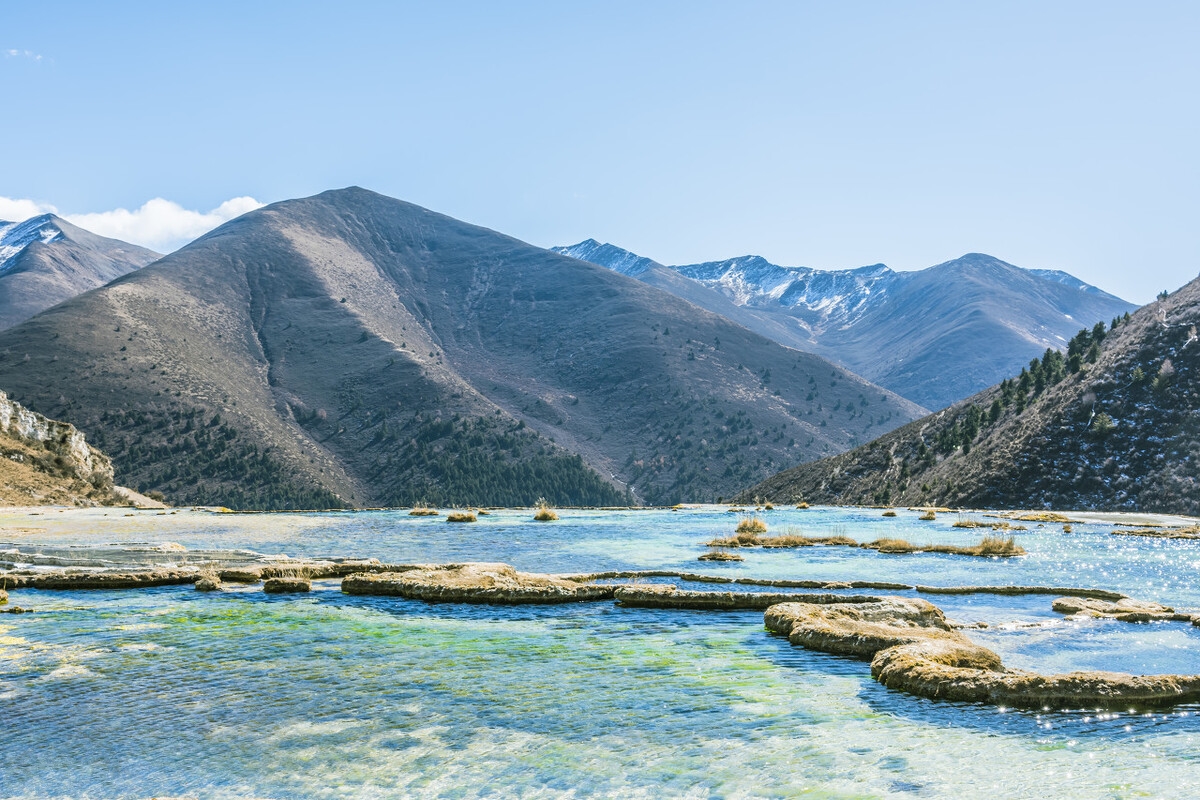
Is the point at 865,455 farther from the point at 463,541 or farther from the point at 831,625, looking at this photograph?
the point at 831,625

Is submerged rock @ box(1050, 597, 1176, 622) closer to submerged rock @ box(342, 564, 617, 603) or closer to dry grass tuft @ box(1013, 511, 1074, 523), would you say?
submerged rock @ box(342, 564, 617, 603)

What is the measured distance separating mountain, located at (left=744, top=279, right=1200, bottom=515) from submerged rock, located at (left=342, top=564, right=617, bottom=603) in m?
74.4

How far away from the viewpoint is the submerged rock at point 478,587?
26.6m

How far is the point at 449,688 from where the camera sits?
53.1ft

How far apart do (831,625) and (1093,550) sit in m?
31.4

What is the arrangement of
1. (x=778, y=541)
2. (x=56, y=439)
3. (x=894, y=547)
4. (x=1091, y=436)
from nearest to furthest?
(x=894, y=547) → (x=778, y=541) → (x=56, y=439) → (x=1091, y=436)

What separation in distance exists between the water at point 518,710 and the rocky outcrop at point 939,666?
0.45m

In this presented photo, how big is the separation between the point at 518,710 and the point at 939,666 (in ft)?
25.6

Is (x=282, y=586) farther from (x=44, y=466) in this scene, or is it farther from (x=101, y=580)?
(x=44, y=466)

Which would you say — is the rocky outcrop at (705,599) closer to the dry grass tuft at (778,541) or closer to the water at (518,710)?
the water at (518,710)

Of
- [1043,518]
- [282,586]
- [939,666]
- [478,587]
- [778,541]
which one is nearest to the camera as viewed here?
[939,666]

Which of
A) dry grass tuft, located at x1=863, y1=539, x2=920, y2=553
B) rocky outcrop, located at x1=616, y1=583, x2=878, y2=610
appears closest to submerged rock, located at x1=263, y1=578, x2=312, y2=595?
rocky outcrop, located at x1=616, y1=583, x2=878, y2=610

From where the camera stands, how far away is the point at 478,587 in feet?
88.2

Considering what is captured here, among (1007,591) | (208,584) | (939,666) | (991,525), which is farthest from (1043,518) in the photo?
(208,584)
